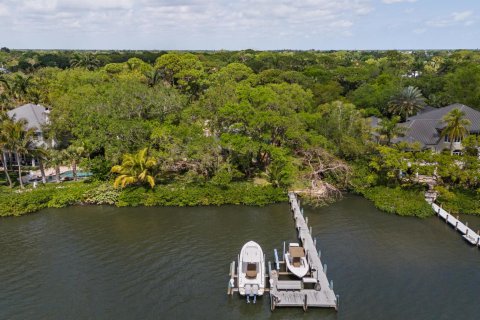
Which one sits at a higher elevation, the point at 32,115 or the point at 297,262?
the point at 32,115

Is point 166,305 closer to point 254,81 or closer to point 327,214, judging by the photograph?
point 327,214

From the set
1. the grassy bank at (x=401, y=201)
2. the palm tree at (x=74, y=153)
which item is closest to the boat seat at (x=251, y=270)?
the grassy bank at (x=401, y=201)

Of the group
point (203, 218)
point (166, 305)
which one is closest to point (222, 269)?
point (166, 305)

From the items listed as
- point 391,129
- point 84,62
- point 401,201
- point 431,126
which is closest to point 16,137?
point 401,201

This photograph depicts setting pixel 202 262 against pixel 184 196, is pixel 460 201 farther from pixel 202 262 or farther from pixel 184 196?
pixel 184 196

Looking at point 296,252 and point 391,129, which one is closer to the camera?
point 296,252

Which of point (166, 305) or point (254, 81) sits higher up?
point (254, 81)
